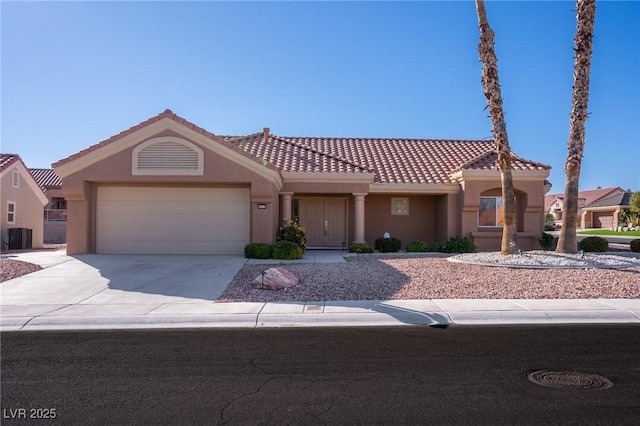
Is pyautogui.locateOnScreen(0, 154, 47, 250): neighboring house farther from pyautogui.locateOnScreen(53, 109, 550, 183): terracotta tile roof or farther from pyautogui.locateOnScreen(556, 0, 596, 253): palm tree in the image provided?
pyautogui.locateOnScreen(556, 0, 596, 253): palm tree

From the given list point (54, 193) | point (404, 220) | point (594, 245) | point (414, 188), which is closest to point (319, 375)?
point (594, 245)

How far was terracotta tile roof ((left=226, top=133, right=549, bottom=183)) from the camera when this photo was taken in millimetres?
19359

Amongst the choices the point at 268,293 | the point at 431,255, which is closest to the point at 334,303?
the point at 268,293

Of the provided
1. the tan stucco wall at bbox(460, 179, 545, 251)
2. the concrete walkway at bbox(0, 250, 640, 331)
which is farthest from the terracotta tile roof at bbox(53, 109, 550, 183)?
the concrete walkway at bbox(0, 250, 640, 331)

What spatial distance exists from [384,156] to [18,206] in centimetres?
1951

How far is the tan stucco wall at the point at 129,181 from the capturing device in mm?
15836

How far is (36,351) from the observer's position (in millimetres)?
6242

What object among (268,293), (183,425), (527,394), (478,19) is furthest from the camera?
(478,19)

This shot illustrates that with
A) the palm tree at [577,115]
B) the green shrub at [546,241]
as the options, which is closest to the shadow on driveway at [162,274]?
the palm tree at [577,115]

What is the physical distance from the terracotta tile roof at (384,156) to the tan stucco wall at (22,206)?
1178cm

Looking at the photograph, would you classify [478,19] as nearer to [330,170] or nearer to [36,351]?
[330,170]

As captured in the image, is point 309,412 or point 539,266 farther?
point 539,266

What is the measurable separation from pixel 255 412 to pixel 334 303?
4.79 m

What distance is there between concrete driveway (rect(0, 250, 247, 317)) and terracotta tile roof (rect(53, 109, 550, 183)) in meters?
4.03
